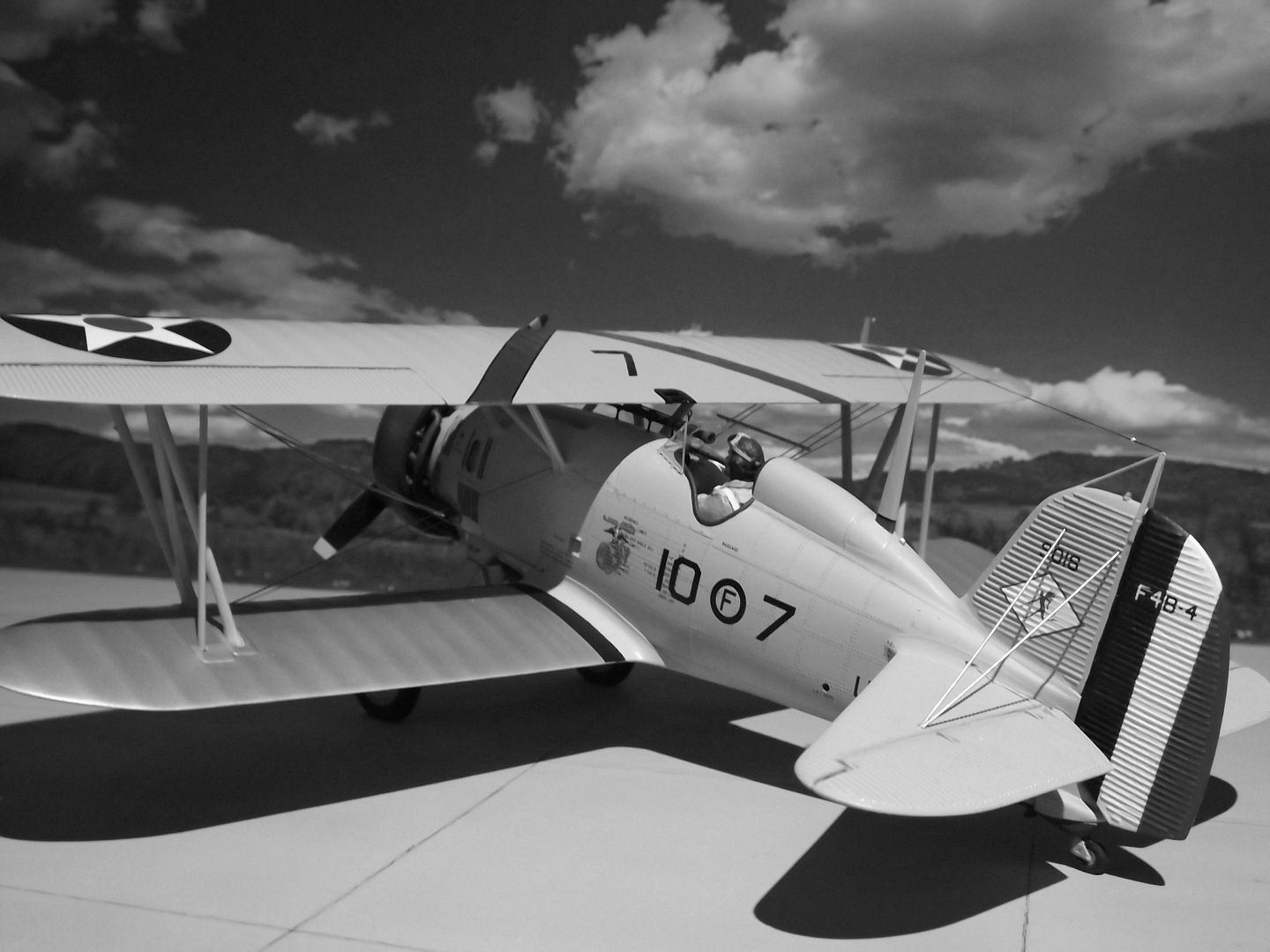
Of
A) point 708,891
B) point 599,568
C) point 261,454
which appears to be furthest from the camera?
point 261,454

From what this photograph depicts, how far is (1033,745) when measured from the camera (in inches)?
143

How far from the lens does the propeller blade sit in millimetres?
7914

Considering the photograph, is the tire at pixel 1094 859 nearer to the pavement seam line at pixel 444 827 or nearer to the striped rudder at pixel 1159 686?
the striped rudder at pixel 1159 686

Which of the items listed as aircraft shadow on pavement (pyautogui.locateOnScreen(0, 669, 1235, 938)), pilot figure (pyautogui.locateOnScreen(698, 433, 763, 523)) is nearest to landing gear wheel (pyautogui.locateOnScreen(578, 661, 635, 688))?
aircraft shadow on pavement (pyautogui.locateOnScreen(0, 669, 1235, 938))

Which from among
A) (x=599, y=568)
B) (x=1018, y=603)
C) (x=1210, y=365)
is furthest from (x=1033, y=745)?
(x=1210, y=365)

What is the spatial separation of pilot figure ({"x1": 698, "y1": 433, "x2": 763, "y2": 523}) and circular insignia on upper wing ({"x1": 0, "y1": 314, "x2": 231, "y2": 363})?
252cm

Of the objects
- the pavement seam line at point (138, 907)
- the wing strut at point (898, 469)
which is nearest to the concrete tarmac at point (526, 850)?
the pavement seam line at point (138, 907)

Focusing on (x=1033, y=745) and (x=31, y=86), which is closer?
(x=1033, y=745)

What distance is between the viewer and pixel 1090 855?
419cm

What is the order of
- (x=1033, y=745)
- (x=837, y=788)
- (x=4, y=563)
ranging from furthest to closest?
(x=4, y=563)
(x=1033, y=745)
(x=837, y=788)

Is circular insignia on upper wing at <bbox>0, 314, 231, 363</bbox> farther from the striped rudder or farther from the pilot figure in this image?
the striped rudder

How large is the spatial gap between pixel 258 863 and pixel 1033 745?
3.08 metres

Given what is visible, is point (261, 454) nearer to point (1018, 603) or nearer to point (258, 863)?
point (258, 863)

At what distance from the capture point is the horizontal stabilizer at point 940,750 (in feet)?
10.5
